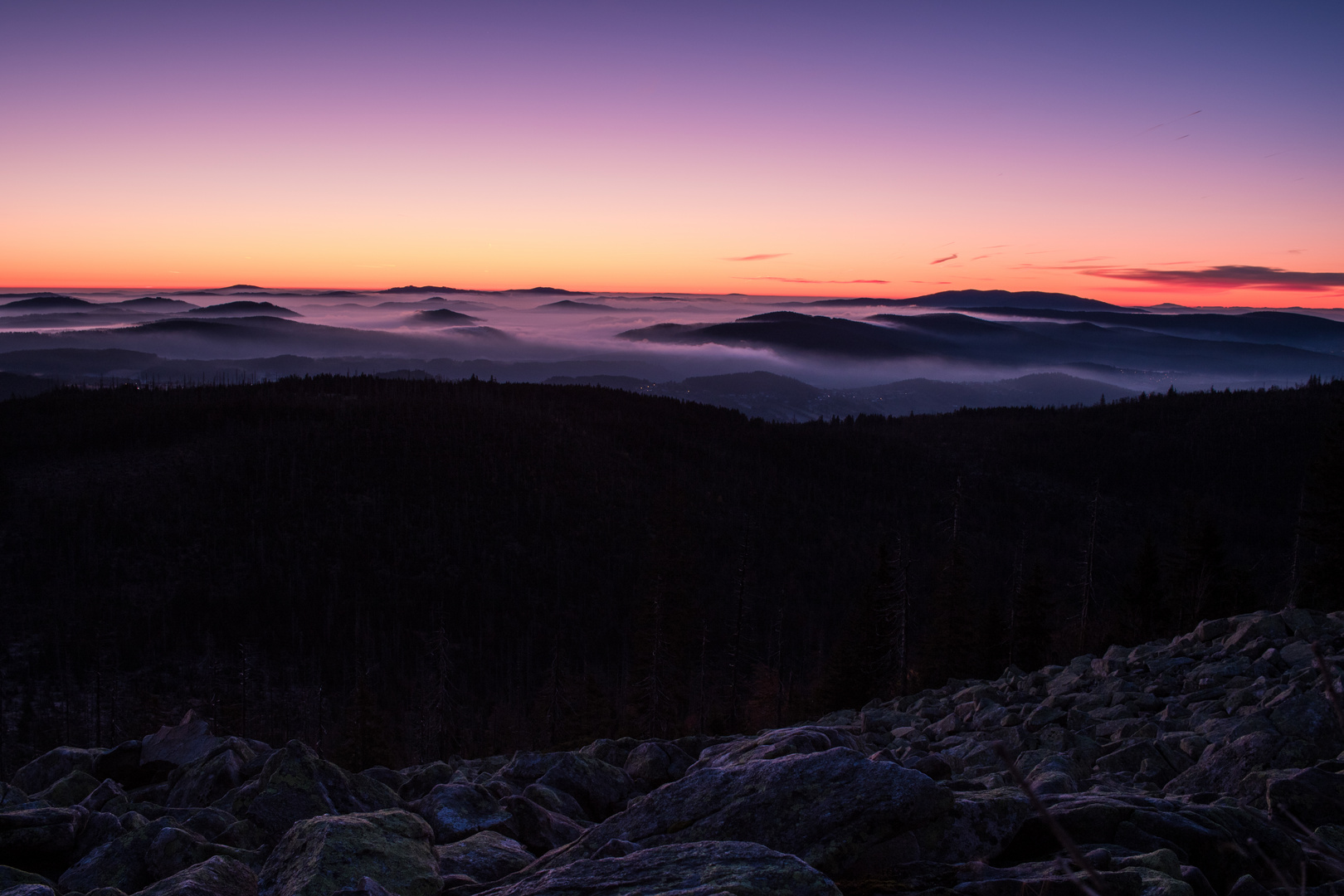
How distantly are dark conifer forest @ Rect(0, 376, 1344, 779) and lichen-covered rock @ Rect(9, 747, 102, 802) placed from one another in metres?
22.8

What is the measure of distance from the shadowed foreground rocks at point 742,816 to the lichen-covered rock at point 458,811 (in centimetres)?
4

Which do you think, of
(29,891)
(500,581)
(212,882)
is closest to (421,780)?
(212,882)

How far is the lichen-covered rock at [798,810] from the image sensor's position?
8047 millimetres

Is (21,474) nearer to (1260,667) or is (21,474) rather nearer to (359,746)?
(359,746)

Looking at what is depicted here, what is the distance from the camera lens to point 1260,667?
58.1 ft

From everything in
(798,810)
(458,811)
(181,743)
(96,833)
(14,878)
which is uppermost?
(798,810)

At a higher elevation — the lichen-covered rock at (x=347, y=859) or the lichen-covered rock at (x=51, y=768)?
the lichen-covered rock at (x=347, y=859)

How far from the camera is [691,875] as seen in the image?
6.65 m

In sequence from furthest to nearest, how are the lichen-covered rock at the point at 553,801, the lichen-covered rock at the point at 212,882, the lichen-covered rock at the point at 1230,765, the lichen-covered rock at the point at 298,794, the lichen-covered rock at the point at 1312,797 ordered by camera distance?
the lichen-covered rock at the point at 553,801
the lichen-covered rock at the point at 298,794
the lichen-covered rock at the point at 1230,765
the lichen-covered rock at the point at 1312,797
the lichen-covered rock at the point at 212,882

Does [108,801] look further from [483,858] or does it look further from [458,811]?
[483,858]

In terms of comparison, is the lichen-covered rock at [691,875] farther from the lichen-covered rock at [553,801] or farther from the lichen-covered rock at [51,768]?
the lichen-covered rock at [51,768]

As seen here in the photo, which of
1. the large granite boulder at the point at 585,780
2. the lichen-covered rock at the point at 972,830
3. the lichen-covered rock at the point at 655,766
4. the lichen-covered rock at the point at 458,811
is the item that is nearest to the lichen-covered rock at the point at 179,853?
the lichen-covered rock at the point at 458,811

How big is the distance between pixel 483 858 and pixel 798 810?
169 inches

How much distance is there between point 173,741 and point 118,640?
112033mm
